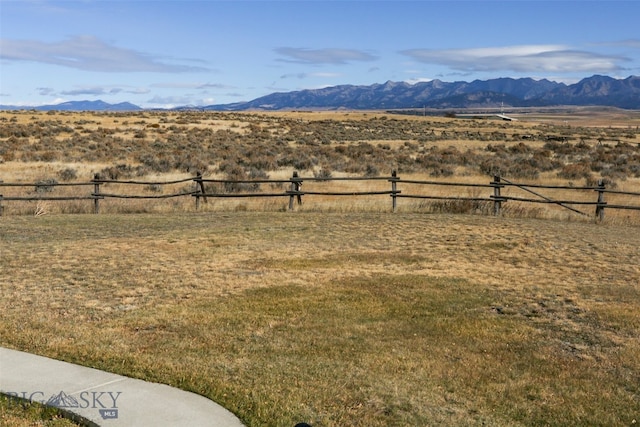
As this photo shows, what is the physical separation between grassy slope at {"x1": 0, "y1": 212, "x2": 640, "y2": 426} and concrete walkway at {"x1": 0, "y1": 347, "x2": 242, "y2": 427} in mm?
296

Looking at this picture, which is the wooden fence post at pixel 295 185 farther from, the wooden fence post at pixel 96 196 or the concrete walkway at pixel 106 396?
the concrete walkway at pixel 106 396

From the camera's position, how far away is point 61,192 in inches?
947

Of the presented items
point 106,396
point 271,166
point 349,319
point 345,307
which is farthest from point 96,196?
point 106,396

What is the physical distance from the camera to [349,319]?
8672mm

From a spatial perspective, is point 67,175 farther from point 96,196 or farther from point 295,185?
point 295,185

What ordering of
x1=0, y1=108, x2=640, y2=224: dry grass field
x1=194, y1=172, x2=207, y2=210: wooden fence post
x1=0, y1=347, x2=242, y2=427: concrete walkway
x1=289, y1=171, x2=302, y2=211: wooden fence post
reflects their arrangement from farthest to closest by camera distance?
x1=0, y1=108, x2=640, y2=224: dry grass field < x1=194, y1=172, x2=207, y2=210: wooden fence post < x1=289, y1=171, x2=302, y2=211: wooden fence post < x1=0, y1=347, x2=242, y2=427: concrete walkway

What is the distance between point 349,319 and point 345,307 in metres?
0.61

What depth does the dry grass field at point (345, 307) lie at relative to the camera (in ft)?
20.2

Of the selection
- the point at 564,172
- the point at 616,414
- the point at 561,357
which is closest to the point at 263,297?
the point at 561,357

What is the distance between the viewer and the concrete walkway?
5207 millimetres

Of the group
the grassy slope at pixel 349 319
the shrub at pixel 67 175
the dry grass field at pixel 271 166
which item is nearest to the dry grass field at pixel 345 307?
the grassy slope at pixel 349 319

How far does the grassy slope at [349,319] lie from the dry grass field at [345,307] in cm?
3

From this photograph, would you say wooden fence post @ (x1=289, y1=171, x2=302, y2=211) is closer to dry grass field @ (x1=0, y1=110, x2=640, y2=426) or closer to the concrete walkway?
dry grass field @ (x1=0, y1=110, x2=640, y2=426)

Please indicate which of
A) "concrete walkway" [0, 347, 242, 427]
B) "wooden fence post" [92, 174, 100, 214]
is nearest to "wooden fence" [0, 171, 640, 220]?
"wooden fence post" [92, 174, 100, 214]
